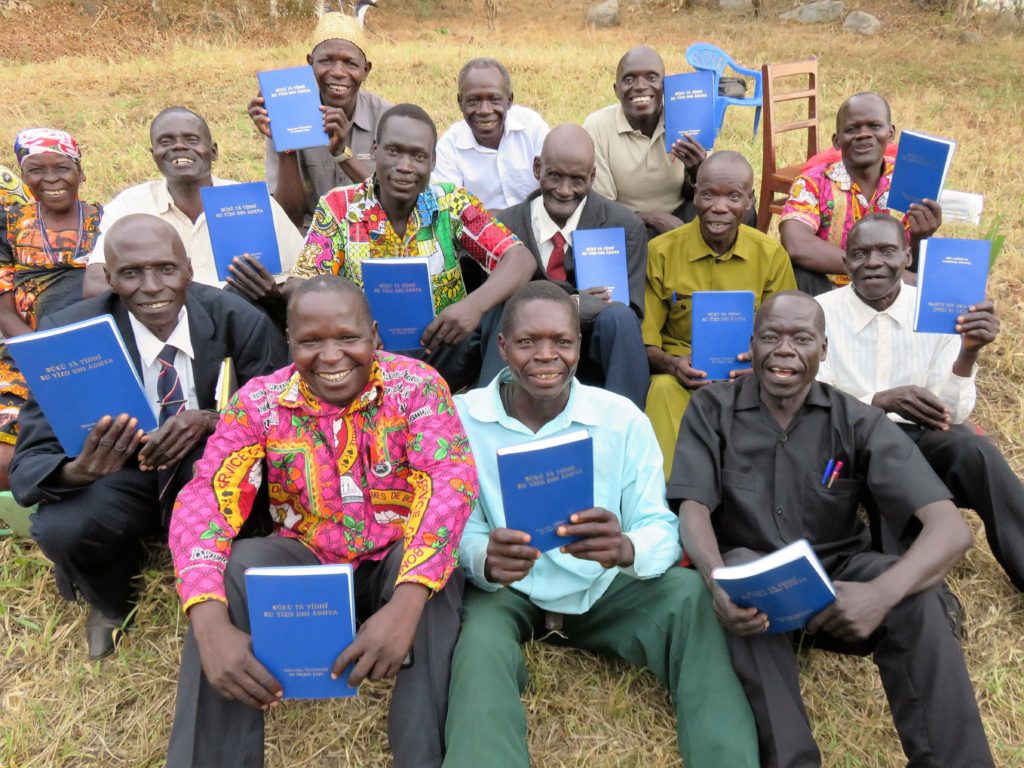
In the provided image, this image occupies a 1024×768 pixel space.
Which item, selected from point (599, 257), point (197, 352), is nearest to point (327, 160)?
point (599, 257)

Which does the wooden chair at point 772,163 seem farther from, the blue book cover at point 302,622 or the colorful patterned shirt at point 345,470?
the blue book cover at point 302,622

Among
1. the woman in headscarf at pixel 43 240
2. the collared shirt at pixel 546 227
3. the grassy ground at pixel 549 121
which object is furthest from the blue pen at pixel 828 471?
the woman in headscarf at pixel 43 240

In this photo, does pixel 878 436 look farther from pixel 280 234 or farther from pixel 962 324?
pixel 280 234

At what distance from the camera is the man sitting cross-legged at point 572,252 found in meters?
3.64

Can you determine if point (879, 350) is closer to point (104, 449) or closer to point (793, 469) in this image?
point (793, 469)

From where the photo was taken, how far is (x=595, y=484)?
2.85 meters

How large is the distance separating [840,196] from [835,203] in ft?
0.15

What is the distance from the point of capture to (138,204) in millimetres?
4105

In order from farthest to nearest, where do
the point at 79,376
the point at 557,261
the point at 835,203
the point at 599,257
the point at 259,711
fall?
1. the point at 835,203
2. the point at 557,261
3. the point at 599,257
4. the point at 79,376
5. the point at 259,711

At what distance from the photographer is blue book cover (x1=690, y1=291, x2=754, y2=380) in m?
3.43

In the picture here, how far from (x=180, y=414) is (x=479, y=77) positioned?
101 inches

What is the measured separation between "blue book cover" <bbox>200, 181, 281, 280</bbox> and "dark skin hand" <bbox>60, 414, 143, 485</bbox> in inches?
44.3

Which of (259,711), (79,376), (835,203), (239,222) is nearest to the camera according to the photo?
(259,711)

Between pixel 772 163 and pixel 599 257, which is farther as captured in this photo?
pixel 772 163
